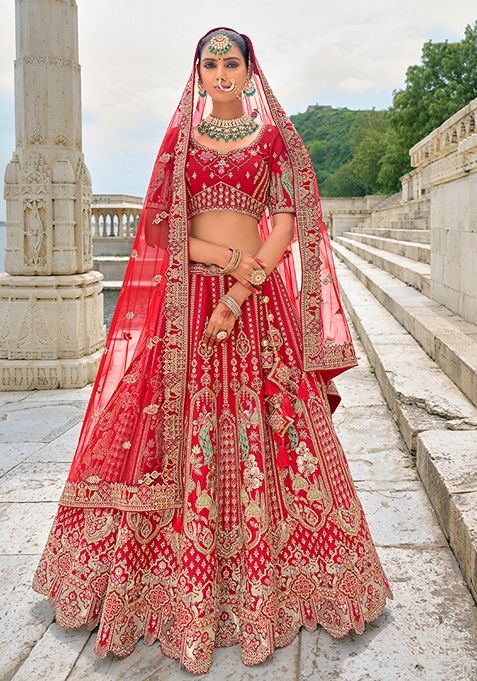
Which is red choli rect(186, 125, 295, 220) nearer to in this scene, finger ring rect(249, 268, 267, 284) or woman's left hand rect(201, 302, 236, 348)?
finger ring rect(249, 268, 267, 284)

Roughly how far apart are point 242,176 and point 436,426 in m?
1.84

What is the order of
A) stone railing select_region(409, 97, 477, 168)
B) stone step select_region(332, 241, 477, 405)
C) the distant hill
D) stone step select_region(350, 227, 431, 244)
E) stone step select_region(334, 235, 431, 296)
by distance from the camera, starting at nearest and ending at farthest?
1. stone step select_region(332, 241, 477, 405)
2. stone railing select_region(409, 97, 477, 168)
3. stone step select_region(334, 235, 431, 296)
4. stone step select_region(350, 227, 431, 244)
5. the distant hill

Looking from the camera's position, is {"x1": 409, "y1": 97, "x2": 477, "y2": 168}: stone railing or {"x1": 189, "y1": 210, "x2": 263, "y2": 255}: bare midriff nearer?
{"x1": 189, "y1": 210, "x2": 263, "y2": 255}: bare midriff

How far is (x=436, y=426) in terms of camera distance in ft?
10.5

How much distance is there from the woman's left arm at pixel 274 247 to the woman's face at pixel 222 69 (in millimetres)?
421

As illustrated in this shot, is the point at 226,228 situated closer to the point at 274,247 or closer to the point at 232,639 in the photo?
the point at 274,247

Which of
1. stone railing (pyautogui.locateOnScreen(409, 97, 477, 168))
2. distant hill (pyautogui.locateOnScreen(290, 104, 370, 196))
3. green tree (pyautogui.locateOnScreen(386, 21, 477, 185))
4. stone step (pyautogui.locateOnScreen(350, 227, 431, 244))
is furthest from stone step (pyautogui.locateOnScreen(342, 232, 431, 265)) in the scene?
distant hill (pyautogui.locateOnScreen(290, 104, 370, 196))

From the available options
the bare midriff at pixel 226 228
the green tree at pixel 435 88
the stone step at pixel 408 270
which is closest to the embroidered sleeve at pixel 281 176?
the bare midriff at pixel 226 228

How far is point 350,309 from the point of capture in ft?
25.5

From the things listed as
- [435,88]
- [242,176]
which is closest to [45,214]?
[242,176]

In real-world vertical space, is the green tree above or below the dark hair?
above

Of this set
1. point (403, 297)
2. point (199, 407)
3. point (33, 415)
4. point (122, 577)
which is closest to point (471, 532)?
point (199, 407)

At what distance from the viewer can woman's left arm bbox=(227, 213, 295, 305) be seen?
6.31 feet

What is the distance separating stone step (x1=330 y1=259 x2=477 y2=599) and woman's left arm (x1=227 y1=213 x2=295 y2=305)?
3.53ft
